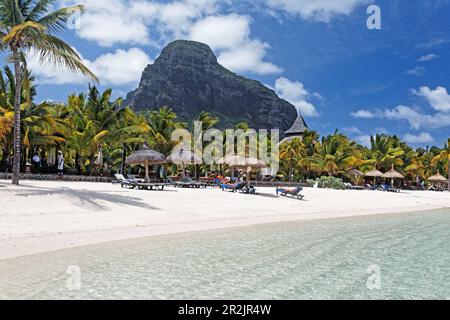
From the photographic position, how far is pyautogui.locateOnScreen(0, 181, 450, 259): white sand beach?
24.8ft

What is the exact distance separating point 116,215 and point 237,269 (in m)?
5.31

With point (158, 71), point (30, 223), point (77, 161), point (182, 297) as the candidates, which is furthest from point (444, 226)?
point (158, 71)

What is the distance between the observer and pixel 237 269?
6105 mm

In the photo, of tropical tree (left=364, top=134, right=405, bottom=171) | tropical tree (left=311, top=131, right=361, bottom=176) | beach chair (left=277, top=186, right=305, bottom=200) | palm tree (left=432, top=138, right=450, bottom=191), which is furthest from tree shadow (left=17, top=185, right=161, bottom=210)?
palm tree (left=432, top=138, right=450, bottom=191)

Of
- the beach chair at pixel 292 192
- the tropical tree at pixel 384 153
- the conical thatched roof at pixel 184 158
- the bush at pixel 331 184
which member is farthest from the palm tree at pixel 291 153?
the beach chair at pixel 292 192

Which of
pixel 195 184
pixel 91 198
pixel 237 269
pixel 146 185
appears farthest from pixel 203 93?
pixel 237 269

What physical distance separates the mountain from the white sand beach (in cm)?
10732

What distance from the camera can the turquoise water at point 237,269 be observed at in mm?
4891

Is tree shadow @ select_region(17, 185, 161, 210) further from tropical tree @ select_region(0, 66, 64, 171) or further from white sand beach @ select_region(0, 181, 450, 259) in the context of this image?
tropical tree @ select_region(0, 66, 64, 171)

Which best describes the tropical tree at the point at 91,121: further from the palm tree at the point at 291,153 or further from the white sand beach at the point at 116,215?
the palm tree at the point at 291,153

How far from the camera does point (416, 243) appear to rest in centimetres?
966

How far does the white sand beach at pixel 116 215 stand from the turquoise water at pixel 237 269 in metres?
0.76
